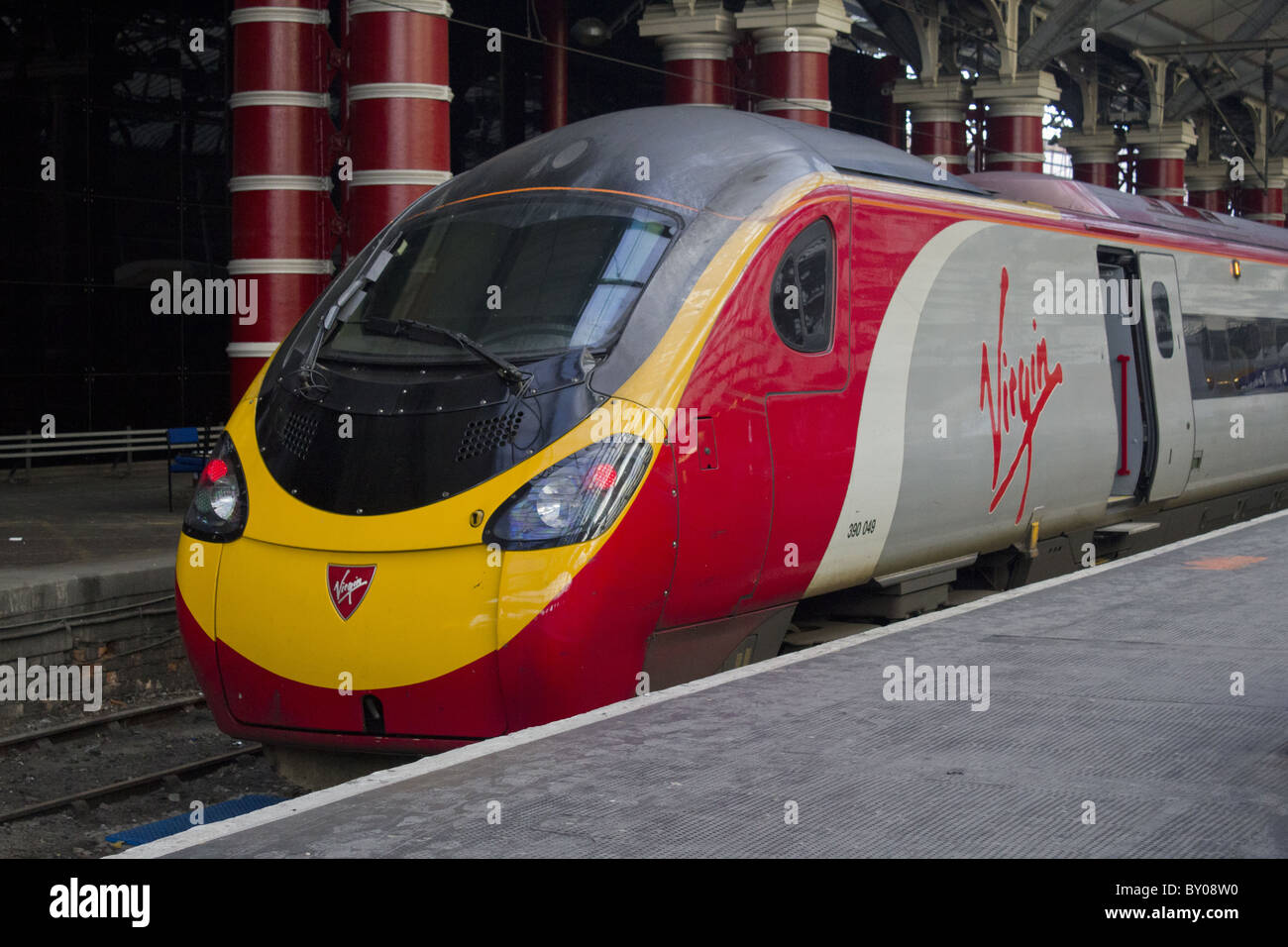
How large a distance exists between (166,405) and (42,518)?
274 inches

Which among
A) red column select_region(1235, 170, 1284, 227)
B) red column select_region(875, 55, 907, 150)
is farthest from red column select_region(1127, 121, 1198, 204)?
red column select_region(875, 55, 907, 150)

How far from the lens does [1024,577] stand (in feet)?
30.0

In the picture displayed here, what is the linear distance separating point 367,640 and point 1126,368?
21.3 feet

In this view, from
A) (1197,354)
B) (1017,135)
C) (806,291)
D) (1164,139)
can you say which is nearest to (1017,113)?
(1017,135)

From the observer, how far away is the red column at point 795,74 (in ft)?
58.1

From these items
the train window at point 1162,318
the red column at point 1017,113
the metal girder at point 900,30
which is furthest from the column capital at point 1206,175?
the train window at point 1162,318

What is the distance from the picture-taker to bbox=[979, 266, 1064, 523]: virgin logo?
26.9ft

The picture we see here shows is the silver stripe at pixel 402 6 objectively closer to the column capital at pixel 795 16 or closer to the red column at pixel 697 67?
the column capital at pixel 795 16

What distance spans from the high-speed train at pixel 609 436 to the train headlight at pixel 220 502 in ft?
0.05

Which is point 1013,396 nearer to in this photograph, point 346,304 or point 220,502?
point 346,304

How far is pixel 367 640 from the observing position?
5.68 m

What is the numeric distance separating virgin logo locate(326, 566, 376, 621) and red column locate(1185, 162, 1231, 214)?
35171 millimetres

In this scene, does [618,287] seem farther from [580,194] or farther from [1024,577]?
[1024,577]
